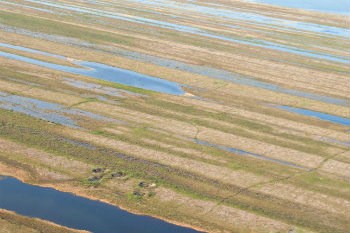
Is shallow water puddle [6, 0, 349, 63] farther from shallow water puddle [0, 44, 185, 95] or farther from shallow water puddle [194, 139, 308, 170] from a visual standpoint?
shallow water puddle [194, 139, 308, 170]

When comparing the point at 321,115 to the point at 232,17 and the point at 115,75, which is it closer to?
the point at 115,75

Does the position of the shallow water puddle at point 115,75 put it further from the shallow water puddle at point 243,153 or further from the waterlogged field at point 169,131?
the shallow water puddle at point 243,153

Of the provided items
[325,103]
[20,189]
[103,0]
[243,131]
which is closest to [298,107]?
[325,103]

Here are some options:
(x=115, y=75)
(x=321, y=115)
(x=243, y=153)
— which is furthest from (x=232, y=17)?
(x=243, y=153)

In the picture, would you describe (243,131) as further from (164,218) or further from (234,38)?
(234,38)

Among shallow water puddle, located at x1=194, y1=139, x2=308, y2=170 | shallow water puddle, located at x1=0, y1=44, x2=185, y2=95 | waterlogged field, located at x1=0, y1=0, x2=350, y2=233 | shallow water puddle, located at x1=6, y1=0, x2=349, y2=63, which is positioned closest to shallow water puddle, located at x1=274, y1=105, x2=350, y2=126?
waterlogged field, located at x1=0, y1=0, x2=350, y2=233

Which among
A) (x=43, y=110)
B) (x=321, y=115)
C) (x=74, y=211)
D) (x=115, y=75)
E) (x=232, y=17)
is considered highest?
(x=232, y=17)
